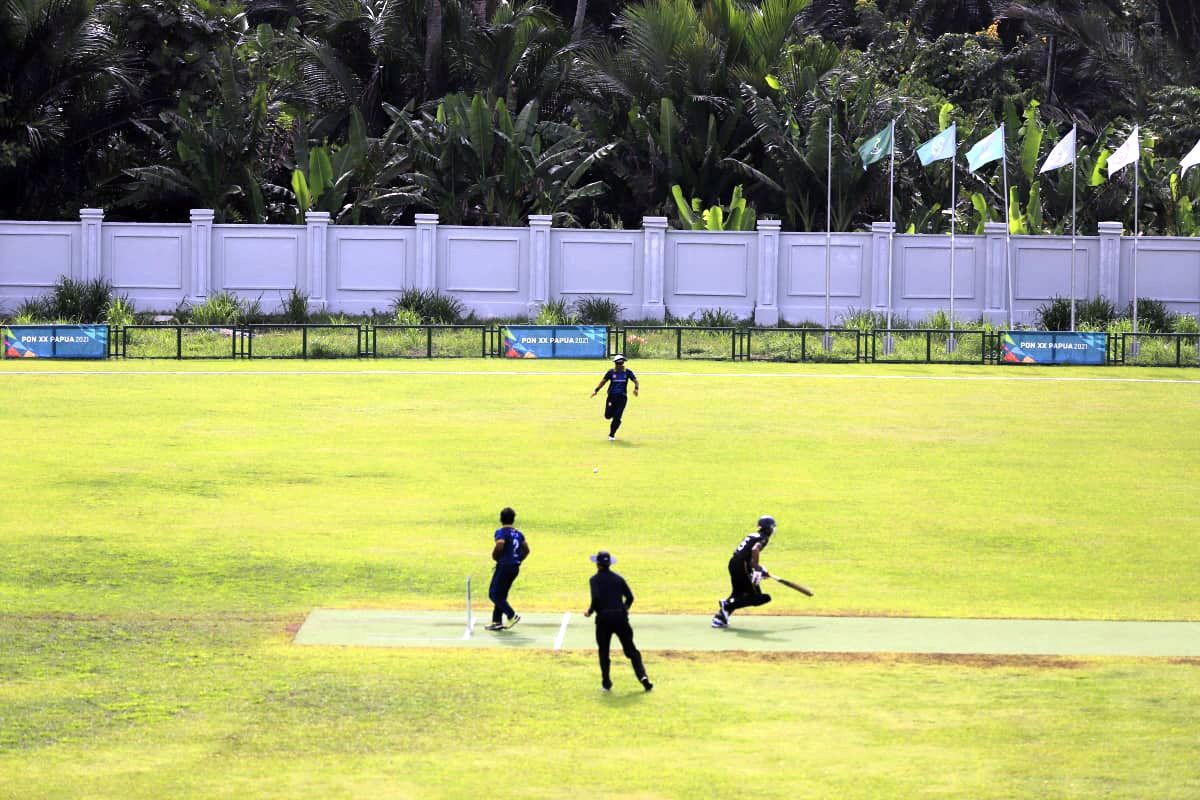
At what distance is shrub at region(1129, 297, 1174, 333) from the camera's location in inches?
2170

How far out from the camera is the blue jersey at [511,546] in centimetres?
1728

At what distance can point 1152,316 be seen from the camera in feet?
182

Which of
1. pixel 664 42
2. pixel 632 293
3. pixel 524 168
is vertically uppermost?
pixel 664 42

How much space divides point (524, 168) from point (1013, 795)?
46.4 m

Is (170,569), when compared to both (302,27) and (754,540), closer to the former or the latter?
(754,540)

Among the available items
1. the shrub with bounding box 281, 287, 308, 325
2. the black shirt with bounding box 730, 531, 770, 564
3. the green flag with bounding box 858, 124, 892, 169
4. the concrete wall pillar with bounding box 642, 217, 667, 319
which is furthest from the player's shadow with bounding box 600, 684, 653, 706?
the concrete wall pillar with bounding box 642, 217, 667, 319

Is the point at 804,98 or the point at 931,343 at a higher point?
the point at 804,98

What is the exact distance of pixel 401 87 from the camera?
220 ft

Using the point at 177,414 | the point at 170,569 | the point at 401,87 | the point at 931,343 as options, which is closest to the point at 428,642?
the point at 170,569

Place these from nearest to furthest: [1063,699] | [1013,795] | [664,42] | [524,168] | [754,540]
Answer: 1. [1013,795]
2. [1063,699]
3. [754,540]
4. [524,168]
5. [664,42]

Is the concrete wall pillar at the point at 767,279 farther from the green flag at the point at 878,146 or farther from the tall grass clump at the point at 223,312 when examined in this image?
the tall grass clump at the point at 223,312

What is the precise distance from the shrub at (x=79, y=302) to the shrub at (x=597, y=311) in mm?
14745

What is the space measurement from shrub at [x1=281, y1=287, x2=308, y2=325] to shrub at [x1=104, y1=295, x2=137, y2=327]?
4730 mm

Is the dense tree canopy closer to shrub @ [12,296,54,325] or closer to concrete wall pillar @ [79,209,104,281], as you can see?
concrete wall pillar @ [79,209,104,281]
